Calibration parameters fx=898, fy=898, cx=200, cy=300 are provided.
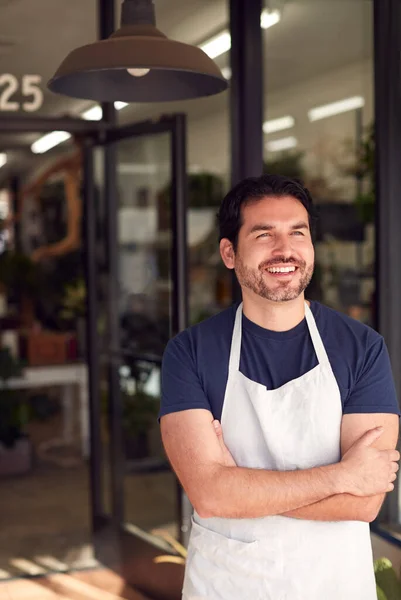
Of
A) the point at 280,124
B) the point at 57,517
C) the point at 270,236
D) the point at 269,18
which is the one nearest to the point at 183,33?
the point at 269,18

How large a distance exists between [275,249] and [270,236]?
0.04m

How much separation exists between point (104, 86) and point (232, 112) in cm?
140

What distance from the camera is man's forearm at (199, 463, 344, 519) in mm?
1801

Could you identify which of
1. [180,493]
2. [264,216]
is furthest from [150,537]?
[264,216]

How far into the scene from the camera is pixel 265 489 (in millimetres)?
1808

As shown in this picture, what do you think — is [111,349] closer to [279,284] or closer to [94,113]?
[94,113]

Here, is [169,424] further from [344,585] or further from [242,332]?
[344,585]

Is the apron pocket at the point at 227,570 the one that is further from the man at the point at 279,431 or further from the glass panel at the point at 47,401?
the glass panel at the point at 47,401

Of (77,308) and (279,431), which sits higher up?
(77,308)

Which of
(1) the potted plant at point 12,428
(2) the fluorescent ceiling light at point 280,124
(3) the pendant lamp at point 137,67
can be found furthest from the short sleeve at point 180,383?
(1) the potted plant at point 12,428

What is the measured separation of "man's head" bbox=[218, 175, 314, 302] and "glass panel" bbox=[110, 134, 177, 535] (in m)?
2.05

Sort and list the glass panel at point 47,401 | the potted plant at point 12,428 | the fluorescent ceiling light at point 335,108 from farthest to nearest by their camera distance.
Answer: the potted plant at point 12,428 → the glass panel at point 47,401 → the fluorescent ceiling light at point 335,108

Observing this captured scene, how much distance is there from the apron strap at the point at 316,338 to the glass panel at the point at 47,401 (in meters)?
2.91

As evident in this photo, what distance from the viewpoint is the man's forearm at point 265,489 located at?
70.9 inches
